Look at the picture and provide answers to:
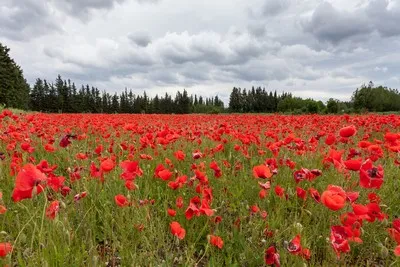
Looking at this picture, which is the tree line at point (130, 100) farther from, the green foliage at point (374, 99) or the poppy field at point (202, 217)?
the poppy field at point (202, 217)

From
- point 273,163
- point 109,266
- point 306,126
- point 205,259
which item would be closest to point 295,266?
point 205,259

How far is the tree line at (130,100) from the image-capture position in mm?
45812

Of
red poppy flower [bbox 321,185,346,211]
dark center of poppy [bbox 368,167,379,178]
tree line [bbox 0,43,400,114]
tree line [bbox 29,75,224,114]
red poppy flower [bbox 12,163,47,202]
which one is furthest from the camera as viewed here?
tree line [bbox 29,75,224,114]

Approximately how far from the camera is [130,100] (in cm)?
9275

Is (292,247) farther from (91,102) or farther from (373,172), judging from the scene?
(91,102)

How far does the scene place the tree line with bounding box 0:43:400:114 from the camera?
150 ft

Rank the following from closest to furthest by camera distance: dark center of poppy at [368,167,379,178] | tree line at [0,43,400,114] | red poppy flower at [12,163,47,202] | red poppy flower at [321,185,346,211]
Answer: red poppy flower at [321,185,346,211] → red poppy flower at [12,163,47,202] → dark center of poppy at [368,167,379,178] → tree line at [0,43,400,114]

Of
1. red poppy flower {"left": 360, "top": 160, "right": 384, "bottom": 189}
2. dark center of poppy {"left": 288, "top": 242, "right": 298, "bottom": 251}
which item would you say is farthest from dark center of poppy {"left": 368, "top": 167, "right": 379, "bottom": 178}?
dark center of poppy {"left": 288, "top": 242, "right": 298, "bottom": 251}

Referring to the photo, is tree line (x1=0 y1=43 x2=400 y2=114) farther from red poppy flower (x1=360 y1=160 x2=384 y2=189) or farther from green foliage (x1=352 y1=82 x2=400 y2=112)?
red poppy flower (x1=360 y1=160 x2=384 y2=189)

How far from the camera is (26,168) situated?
165 centimetres

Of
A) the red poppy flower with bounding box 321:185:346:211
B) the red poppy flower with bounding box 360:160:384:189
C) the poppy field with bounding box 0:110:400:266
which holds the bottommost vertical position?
the poppy field with bounding box 0:110:400:266

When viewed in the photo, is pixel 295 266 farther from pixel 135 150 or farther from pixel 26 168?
pixel 135 150

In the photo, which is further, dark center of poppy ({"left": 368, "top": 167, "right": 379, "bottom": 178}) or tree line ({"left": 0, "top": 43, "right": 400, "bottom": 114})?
tree line ({"left": 0, "top": 43, "right": 400, "bottom": 114})

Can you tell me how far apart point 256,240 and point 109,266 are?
1087 mm
